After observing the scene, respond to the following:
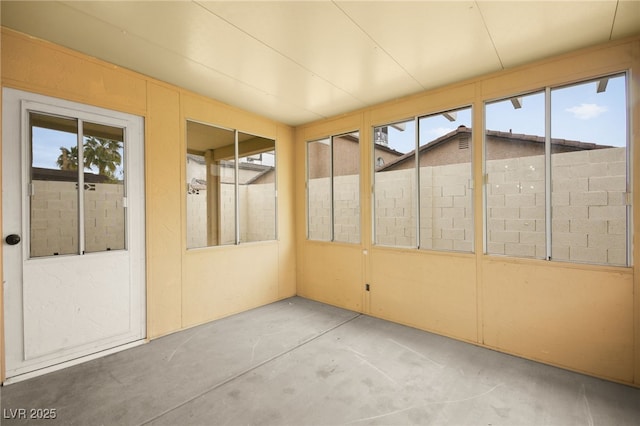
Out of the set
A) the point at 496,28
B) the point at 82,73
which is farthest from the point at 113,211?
the point at 496,28

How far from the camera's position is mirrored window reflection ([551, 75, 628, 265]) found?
→ 7.89ft

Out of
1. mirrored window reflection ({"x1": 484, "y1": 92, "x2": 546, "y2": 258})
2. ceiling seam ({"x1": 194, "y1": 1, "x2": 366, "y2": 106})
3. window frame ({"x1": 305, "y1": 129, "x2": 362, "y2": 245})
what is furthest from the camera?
window frame ({"x1": 305, "y1": 129, "x2": 362, "y2": 245})

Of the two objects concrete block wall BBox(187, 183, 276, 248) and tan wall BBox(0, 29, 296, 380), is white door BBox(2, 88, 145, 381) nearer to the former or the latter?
tan wall BBox(0, 29, 296, 380)

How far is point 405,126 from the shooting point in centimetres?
370

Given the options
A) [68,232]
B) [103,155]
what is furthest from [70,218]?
[103,155]

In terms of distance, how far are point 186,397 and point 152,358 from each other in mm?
795

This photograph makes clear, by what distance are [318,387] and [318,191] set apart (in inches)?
114

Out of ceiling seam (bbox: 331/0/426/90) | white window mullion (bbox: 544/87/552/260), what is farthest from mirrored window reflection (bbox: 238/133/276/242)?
white window mullion (bbox: 544/87/552/260)

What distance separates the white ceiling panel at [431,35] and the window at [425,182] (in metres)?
0.57

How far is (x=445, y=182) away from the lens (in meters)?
3.57

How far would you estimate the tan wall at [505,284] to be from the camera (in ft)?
7.62

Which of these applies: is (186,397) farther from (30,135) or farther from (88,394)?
(30,135)

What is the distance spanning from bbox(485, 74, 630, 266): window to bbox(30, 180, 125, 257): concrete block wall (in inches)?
145

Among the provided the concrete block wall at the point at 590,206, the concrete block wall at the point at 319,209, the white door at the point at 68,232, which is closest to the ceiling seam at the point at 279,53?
the concrete block wall at the point at 319,209
